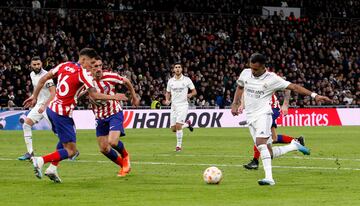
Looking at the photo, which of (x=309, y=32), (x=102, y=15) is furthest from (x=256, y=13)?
(x=102, y=15)

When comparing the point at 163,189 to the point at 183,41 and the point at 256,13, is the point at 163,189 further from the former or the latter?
the point at 256,13

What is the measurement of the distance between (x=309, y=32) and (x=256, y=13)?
433 cm

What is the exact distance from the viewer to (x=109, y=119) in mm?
16703

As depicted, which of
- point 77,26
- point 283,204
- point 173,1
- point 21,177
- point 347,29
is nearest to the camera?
point 283,204

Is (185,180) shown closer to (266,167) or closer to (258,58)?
(266,167)

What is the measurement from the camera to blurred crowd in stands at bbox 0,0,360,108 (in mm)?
43406

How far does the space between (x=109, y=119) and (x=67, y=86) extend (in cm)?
203

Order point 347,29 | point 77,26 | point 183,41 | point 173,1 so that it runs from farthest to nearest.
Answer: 1. point 347,29
2. point 173,1
3. point 183,41
4. point 77,26

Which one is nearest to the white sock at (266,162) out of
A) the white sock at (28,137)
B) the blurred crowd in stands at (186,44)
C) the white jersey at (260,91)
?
the white jersey at (260,91)

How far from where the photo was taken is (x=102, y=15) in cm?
4884

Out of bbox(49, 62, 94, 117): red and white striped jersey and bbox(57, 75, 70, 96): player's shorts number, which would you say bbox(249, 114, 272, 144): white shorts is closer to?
bbox(49, 62, 94, 117): red and white striped jersey

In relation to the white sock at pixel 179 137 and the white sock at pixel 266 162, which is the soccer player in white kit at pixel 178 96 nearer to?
the white sock at pixel 179 137

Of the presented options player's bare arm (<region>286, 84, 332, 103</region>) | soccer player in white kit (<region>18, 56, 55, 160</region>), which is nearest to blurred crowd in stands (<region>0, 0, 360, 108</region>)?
soccer player in white kit (<region>18, 56, 55, 160</region>)

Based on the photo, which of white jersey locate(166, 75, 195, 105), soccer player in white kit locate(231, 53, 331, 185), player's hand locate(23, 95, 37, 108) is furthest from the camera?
white jersey locate(166, 75, 195, 105)
